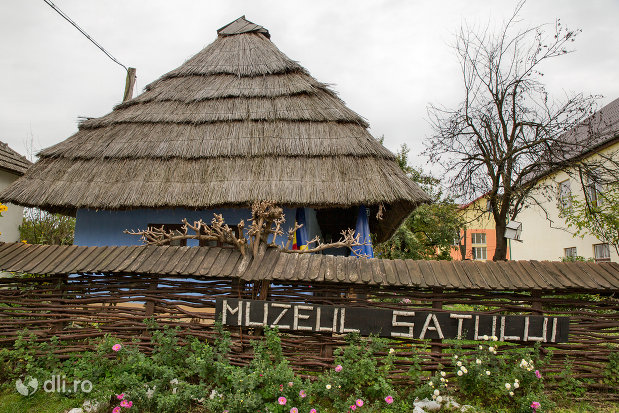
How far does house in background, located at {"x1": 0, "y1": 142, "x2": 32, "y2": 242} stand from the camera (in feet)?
40.8

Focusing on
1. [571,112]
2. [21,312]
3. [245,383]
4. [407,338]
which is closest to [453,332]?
[407,338]

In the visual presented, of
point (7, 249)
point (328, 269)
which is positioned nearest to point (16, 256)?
point (7, 249)

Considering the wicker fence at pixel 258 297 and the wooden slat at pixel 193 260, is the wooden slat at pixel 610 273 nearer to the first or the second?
the wicker fence at pixel 258 297

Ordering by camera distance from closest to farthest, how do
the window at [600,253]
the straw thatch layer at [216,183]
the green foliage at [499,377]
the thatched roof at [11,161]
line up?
the green foliage at [499,377]
the straw thatch layer at [216,183]
the thatched roof at [11,161]
the window at [600,253]

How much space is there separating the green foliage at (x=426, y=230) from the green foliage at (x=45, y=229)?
1432cm

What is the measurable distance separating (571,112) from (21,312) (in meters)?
11.7

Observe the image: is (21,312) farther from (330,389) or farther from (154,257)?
(330,389)

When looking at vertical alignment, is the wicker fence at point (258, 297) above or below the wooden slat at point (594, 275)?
below

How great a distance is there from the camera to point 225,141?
7324 mm

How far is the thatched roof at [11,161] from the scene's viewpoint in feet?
40.2

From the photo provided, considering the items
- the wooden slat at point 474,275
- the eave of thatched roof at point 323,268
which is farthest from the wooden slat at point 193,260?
the wooden slat at point 474,275

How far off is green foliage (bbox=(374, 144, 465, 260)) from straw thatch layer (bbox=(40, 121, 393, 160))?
13708mm

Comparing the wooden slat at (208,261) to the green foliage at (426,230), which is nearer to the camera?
the wooden slat at (208,261)

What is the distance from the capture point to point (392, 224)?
9594 mm
